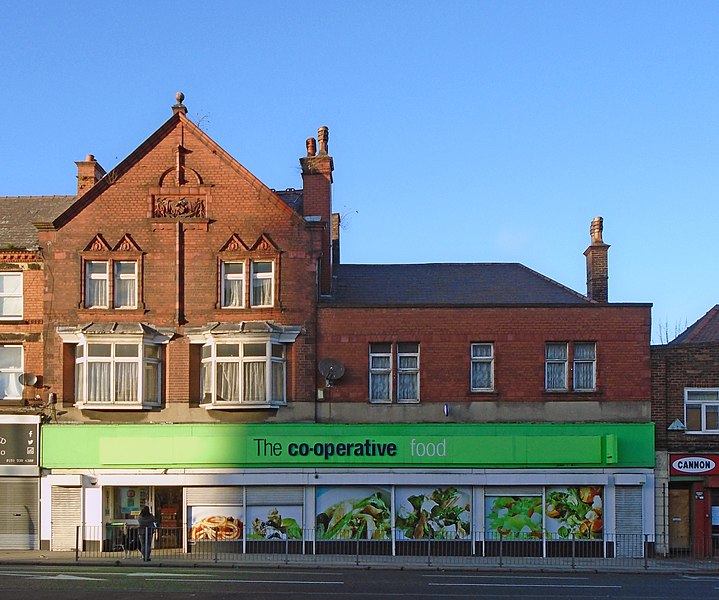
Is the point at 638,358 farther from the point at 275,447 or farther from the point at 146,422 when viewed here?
the point at 146,422

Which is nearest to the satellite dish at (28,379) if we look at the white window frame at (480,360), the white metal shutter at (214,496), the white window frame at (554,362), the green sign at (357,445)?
the green sign at (357,445)

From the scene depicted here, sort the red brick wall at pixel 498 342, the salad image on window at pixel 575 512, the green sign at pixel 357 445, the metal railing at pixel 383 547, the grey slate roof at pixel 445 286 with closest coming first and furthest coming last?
the metal railing at pixel 383 547 < the salad image on window at pixel 575 512 < the green sign at pixel 357 445 < the red brick wall at pixel 498 342 < the grey slate roof at pixel 445 286

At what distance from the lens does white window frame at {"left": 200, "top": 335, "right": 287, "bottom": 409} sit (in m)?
32.2

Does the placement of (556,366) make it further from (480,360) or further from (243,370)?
(243,370)

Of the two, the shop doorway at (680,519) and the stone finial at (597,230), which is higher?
the stone finial at (597,230)

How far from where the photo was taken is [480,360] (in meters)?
32.9

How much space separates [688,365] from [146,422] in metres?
16.6

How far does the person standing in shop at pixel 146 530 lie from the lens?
29266 mm

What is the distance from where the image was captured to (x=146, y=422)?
32562 millimetres

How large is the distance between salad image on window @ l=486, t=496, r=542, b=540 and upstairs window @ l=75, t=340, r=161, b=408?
35.4ft

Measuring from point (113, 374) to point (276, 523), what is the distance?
6.63 m

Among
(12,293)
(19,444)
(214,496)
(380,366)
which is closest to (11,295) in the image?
(12,293)

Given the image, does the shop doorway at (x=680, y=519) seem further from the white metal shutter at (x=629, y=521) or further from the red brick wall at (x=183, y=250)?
the red brick wall at (x=183, y=250)

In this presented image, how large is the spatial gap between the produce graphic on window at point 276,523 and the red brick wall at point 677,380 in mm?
11118
